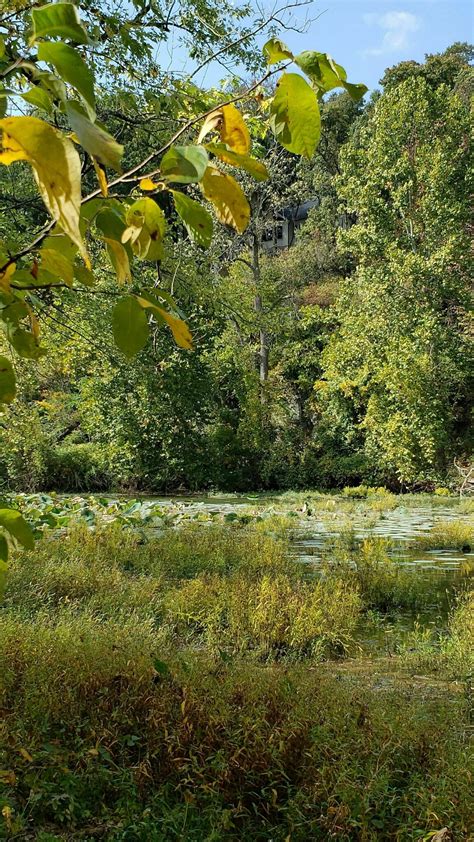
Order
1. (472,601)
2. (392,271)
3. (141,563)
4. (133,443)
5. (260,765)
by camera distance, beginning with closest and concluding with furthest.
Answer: (260,765)
(472,601)
(141,563)
(133,443)
(392,271)

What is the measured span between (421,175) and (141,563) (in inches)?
540

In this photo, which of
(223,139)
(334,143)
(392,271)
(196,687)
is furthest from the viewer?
(334,143)

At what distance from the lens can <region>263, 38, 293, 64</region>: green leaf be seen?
558 millimetres

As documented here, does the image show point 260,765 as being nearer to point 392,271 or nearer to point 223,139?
point 223,139

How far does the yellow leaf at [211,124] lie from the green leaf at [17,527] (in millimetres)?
375

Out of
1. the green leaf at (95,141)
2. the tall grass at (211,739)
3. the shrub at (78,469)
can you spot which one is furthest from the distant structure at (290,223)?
the green leaf at (95,141)

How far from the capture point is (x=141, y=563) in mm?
6492

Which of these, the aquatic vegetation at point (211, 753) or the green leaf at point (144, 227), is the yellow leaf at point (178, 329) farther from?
the aquatic vegetation at point (211, 753)

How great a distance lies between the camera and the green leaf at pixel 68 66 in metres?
0.42

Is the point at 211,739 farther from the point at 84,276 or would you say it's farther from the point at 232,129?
the point at 232,129

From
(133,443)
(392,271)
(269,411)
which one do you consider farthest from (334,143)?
(133,443)

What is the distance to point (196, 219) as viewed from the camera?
65 centimetres

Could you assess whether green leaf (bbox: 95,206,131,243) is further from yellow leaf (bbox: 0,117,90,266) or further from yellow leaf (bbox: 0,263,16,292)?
yellow leaf (bbox: 0,117,90,266)

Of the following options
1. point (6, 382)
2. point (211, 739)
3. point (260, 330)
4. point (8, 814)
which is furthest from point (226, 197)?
point (260, 330)
